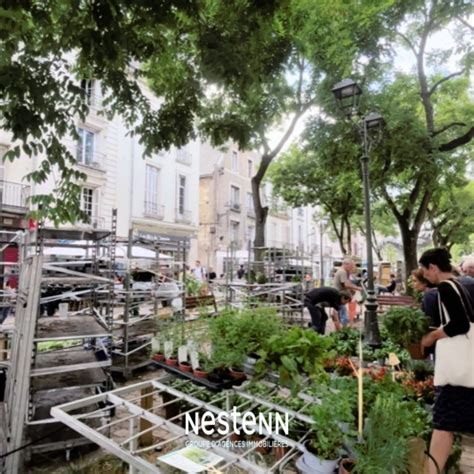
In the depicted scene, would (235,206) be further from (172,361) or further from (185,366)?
(185,366)

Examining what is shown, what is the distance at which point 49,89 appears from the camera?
2.99 meters

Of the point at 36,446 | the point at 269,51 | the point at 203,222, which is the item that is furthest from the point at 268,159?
the point at 203,222

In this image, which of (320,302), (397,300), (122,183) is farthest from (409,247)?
(122,183)

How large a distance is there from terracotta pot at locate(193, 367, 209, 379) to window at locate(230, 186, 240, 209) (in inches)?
1034

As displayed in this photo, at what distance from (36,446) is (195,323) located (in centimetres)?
160

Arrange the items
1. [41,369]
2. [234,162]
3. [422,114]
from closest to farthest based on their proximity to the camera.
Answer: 1. [41,369]
2. [422,114]
3. [234,162]

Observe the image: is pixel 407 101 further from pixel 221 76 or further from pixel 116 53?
pixel 116 53

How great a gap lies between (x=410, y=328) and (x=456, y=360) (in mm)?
1342

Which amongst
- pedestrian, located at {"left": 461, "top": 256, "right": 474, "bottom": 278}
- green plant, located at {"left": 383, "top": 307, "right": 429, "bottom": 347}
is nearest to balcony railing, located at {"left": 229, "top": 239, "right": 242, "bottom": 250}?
pedestrian, located at {"left": 461, "top": 256, "right": 474, "bottom": 278}

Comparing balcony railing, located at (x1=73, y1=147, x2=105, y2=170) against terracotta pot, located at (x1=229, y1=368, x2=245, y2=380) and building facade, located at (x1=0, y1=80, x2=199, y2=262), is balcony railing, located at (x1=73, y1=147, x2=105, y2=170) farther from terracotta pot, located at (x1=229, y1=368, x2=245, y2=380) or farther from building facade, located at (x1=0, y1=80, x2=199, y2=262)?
terracotta pot, located at (x1=229, y1=368, x2=245, y2=380)

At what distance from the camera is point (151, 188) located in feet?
70.4

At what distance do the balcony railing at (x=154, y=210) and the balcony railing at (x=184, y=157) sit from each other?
3.37m

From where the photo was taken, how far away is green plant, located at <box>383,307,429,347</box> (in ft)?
12.7

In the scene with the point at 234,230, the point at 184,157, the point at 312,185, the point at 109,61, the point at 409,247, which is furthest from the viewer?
the point at 234,230
